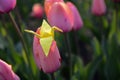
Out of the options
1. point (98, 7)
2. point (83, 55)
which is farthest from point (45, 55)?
point (83, 55)

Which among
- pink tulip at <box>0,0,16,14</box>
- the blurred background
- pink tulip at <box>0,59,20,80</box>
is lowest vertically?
the blurred background

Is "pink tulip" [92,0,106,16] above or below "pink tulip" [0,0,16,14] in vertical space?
below

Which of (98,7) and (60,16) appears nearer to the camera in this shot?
(60,16)

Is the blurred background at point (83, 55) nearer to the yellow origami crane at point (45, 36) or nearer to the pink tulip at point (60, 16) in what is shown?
the pink tulip at point (60, 16)

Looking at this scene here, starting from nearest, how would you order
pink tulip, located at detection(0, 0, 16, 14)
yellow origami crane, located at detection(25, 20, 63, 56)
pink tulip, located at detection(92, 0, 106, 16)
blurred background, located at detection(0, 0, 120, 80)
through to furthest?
yellow origami crane, located at detection(25, 20, 63, 56) → pink tulip, located at detection(0, 0, 16, 14) → blurred background, located at detection(0, 0, 120, 80) → pink tulip, located at detection(92, 0, 106, 16)

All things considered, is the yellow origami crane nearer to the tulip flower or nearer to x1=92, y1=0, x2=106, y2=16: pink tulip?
the tulip flower

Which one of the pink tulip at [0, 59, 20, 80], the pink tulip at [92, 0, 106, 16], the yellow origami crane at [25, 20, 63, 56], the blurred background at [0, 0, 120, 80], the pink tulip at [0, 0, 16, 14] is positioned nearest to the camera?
the yellow origami crane at [25, 20, 63, 56]

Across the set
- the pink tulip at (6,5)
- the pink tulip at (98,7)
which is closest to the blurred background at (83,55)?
the pink tulip at (98,7)

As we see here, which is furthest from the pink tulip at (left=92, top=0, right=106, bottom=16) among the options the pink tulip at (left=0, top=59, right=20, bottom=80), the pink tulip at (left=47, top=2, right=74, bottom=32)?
the pink tulip at (left=0, top=59, right=20, bottom=80)

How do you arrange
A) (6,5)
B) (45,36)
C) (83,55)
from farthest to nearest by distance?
(83,55) < (6,5) < (45,36)

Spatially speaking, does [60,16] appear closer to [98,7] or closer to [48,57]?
[48,57]
